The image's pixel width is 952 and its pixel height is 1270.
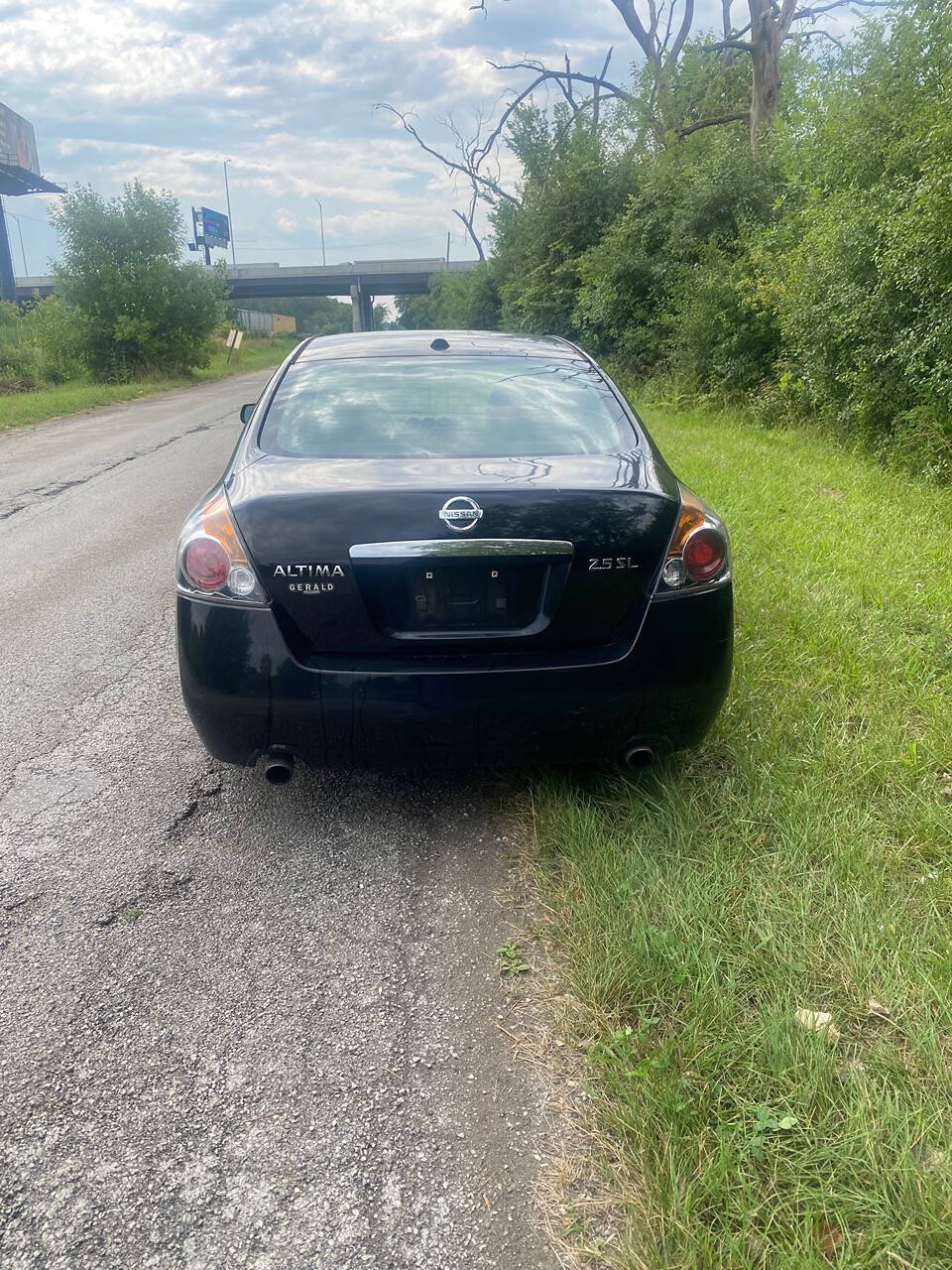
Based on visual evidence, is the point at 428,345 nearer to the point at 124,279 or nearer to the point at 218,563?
the point at 218,563

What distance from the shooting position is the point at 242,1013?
2.21 meters

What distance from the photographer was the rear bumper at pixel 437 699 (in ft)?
8.63

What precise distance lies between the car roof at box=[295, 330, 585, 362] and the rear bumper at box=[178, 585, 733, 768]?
1626 millimetres

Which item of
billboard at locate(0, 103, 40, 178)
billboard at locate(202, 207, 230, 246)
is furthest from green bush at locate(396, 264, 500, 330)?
billboard at locate(202, 207, 230, 246)

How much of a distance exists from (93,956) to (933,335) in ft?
23.3

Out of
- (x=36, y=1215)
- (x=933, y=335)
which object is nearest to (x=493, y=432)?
(x=36, y=1215)

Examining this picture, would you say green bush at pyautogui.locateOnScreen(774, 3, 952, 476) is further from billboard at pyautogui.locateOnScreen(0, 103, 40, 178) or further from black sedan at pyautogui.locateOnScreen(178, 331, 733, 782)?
billboard at pyautogui.locateOnScreen(0, 103, 40, 178)

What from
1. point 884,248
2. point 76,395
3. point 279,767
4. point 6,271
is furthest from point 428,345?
point 6,271

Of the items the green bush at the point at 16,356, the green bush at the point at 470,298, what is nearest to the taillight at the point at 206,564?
the green bush at the point at 470,298

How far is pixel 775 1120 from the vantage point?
1772 mm

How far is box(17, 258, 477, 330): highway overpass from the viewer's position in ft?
236

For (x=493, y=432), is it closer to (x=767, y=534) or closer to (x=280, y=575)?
(x=280, y=575)

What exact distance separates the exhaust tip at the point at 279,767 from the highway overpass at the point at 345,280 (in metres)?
71.9

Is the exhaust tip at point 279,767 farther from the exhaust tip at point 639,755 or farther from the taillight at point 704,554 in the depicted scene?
the taillight at point 704,554
